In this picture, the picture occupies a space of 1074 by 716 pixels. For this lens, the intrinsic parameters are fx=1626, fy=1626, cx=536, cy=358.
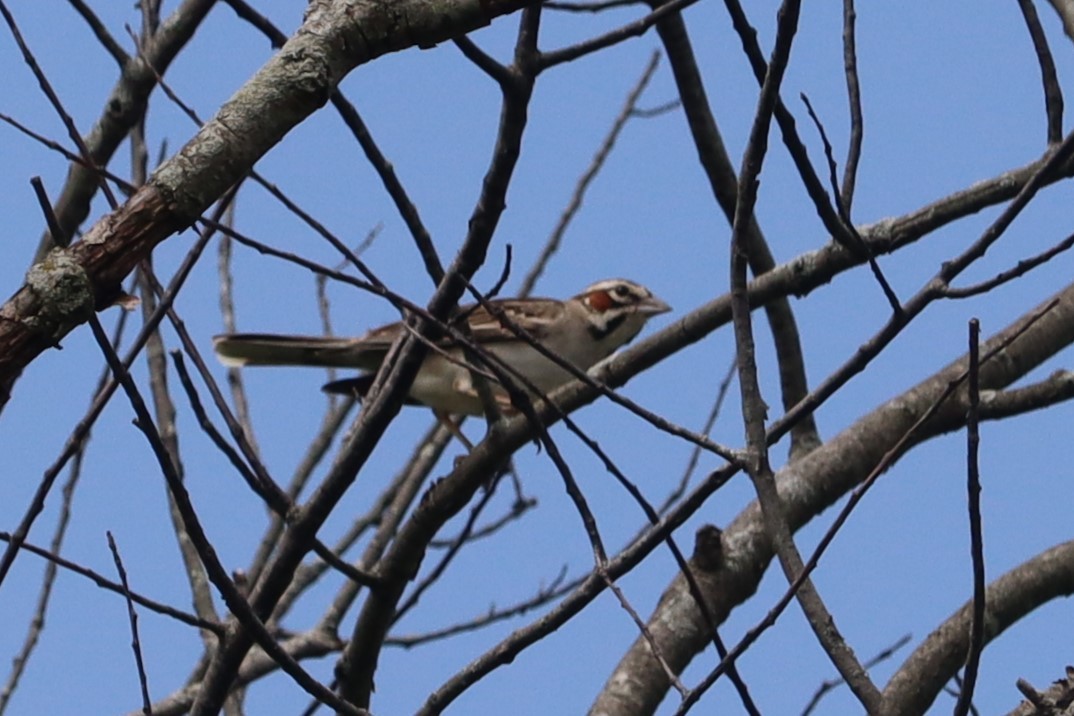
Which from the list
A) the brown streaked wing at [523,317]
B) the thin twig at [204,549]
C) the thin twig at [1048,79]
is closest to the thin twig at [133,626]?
the thin twig at [204,549]

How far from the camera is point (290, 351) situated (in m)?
7.46

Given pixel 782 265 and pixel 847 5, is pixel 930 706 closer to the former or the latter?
pixel 782 265

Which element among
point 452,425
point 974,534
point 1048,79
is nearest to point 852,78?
point 1048,79

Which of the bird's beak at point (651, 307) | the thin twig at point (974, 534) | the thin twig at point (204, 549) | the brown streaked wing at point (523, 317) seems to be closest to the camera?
the thin twig at point (974, 534)

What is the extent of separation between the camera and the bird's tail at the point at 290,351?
721 centimetres

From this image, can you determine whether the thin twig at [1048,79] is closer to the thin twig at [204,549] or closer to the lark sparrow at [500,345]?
the thin twig at [204,549]

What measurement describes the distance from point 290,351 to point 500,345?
123 centimetres

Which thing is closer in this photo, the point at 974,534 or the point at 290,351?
the point at 974,534

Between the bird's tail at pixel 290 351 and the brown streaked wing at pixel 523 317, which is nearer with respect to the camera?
the bird's tail at pixel 290 351

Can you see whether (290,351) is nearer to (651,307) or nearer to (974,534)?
(651,307)

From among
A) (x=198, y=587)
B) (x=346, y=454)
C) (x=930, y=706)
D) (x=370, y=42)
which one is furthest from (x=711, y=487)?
(x=198, y=587)

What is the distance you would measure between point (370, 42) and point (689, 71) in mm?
2946

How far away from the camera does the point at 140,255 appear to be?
2.68m

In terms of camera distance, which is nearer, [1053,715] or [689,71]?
[1053,715]
